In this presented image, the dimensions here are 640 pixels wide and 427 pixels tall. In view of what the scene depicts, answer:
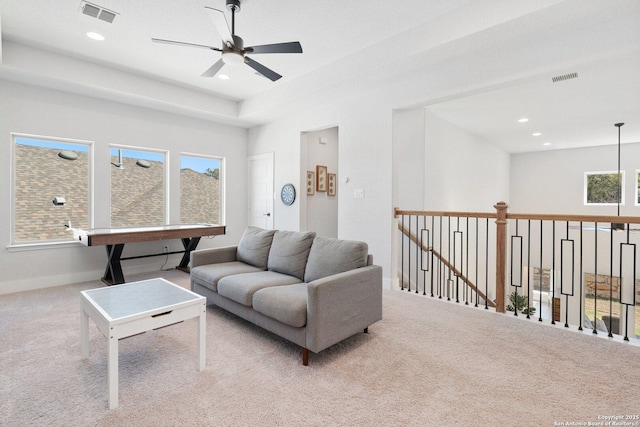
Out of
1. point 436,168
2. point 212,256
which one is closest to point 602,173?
point 436,168

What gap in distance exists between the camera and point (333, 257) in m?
2.72

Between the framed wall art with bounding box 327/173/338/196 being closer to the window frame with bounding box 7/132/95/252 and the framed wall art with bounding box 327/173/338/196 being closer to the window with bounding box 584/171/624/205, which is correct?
the window frame with bounding box 7/132/95/252

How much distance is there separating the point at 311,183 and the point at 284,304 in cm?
363

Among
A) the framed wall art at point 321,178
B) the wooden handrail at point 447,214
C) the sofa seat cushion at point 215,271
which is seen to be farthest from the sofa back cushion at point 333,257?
the framed wall art at point 321,178

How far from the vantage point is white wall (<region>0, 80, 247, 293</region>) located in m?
3.91

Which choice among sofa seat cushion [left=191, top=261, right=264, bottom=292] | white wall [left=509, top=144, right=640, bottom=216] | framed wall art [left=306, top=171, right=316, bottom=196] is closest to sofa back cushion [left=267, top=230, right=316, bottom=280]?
sofa seat cushion [left=191, top=261, right=264, bottom=292]

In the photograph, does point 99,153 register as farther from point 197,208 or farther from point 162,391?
point 162,391

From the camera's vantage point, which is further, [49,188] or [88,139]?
[88,139]

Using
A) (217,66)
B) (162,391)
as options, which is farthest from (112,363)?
(217,66)

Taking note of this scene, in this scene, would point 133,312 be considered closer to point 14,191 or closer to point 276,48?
point 276,48

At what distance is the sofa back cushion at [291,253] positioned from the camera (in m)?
3.03

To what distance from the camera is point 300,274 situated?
2.99m

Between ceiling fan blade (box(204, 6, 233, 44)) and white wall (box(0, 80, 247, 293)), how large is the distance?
10.2ft

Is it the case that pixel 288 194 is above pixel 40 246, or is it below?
above
